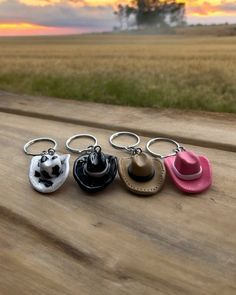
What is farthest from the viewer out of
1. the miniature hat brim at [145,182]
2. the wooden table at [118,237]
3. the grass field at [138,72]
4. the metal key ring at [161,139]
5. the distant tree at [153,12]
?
the distant tree at [153,12]

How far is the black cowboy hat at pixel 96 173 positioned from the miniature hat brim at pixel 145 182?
14 mm

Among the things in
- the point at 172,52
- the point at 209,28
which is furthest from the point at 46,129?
the point at 209,28

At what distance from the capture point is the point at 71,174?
0.59m

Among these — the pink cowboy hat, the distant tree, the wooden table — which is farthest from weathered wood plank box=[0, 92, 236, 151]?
the distant tree

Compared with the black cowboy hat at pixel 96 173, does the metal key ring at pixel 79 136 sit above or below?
Result: below

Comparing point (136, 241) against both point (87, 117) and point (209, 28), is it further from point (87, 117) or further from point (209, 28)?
point (209, 28)

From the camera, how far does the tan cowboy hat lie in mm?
531

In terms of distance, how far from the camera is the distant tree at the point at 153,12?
1.21 metres

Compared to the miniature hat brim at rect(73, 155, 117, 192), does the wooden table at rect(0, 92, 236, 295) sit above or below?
below

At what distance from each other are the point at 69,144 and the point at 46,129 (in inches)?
4.3

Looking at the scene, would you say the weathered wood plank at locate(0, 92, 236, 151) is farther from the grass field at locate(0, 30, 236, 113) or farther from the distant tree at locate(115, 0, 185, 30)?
the distant tree at locate(115, 0, 185, 30)

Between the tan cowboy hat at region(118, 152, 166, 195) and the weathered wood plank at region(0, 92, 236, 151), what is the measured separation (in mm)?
162

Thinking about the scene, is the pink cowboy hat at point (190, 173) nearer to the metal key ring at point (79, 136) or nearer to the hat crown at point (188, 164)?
the hat crown at point (188, 164)

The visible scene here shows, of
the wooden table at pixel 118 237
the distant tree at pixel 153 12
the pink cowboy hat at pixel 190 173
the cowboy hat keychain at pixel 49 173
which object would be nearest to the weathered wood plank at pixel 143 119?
the wooden table at pixel 118 237
